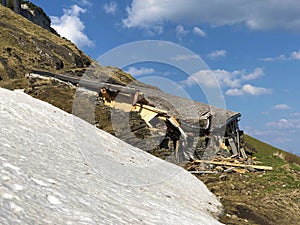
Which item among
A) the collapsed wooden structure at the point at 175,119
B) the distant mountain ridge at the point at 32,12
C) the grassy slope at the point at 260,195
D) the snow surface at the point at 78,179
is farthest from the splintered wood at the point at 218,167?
the distant mountain ridge at the point at 32,12

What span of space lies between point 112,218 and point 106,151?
10.1m

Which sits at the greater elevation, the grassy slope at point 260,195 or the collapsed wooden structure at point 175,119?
the collapsed wooden structure at point 175,119

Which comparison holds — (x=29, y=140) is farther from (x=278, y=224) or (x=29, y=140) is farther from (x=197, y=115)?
(x=197, y=115)

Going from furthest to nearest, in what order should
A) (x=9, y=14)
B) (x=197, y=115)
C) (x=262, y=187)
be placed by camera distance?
(x=9, y=14) → (x=197, y=115) → (x=262, y=187)

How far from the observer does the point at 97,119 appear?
1127 inches

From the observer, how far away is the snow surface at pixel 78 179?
9334 millimetres

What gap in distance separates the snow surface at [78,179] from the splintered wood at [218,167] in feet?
20.5

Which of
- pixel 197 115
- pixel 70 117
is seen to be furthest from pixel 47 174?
pixel 197 115

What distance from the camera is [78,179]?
12906mm

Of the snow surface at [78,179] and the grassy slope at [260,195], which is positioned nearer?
the snow surface at [78,179]

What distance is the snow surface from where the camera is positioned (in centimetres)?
933

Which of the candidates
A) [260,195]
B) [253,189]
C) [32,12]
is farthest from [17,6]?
[260,195]

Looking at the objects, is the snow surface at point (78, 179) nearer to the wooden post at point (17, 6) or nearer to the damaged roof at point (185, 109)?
the damaged roof at point (185, 109)

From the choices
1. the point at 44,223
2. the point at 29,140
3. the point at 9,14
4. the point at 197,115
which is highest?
the point at 9,14
